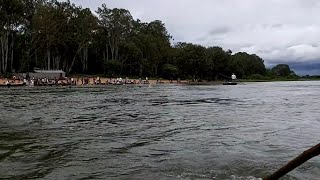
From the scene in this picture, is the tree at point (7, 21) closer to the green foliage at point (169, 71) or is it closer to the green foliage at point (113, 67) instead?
the green foliage at point (113, 67)

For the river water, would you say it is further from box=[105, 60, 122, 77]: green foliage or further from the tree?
box=[105, 60, 122, 77]: green foliage

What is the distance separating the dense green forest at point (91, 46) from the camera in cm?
9919

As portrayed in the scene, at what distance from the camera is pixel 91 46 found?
4978 inches

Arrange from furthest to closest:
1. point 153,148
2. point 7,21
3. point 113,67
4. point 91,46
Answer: point 91,46
point 113,67
point 7,21
point 153,148

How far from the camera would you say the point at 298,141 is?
1530cm

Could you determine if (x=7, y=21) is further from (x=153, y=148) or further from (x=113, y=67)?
(x=153, y=148)

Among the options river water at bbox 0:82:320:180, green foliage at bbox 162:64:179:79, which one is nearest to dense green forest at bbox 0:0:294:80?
green foliage at bbox 162:64:179:79

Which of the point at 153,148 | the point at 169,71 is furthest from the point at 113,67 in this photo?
the point at 153,148

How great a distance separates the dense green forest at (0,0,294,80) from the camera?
9919 cm

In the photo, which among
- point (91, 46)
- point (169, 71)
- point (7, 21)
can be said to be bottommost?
point (169, 71)

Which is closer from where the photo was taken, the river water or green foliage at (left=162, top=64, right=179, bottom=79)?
the river water

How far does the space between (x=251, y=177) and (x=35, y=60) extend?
377 ft

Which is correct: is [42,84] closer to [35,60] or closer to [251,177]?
[35,60]

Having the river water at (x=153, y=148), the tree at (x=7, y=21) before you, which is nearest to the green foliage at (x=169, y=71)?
the tree at (x=7, y=21)
